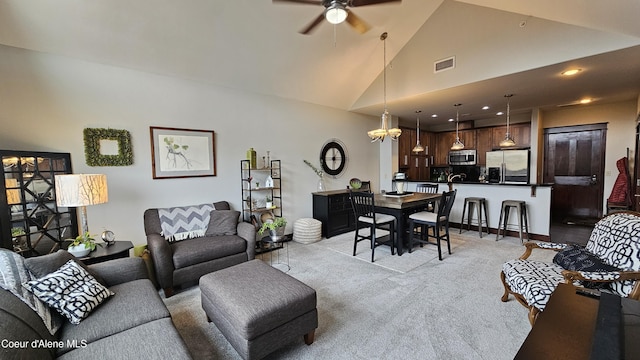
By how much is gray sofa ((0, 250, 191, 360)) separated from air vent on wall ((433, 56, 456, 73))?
460 centimetres

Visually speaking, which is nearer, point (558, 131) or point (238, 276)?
point (238, 276)

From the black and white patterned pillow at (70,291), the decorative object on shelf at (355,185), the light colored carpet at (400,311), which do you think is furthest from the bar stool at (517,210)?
the black and white patterned pillow at (70,291)

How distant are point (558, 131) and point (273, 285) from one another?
752 cm

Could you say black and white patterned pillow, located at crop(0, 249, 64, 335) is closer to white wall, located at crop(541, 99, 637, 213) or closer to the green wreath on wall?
the green wreath on wall

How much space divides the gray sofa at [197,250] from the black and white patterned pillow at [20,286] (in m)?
1.17

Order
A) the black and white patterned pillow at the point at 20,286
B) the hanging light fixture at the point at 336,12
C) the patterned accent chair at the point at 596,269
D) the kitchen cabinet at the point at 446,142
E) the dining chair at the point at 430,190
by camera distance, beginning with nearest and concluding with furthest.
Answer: the black and white patterned pillow at the point at 20,286, the patterned accent chair at the point at 596,269, the hanging light fixture at the point at 336,12, the dining chair at the point at 430,190, the kitchen cabinet at the point at 446,142

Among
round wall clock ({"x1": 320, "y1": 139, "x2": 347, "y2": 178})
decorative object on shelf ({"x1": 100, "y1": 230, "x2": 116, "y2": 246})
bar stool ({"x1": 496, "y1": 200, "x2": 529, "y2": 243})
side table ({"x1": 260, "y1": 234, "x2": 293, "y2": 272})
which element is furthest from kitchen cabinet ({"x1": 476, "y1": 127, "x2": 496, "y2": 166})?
decorative object on shelf ({"x1": 100, "y1": 230, "x2": 116, "y2": 246})

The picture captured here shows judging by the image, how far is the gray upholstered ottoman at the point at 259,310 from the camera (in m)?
1.72

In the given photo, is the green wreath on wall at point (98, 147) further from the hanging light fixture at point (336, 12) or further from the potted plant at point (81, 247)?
the hanging light fixture at point (336, 12)

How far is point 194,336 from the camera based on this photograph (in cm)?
217

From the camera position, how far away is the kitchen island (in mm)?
4508

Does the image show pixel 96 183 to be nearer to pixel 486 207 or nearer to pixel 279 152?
pixel 279 152

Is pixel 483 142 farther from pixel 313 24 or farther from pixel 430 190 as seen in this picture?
pixel 313 24

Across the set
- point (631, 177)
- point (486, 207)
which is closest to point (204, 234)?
point (486, 207)
